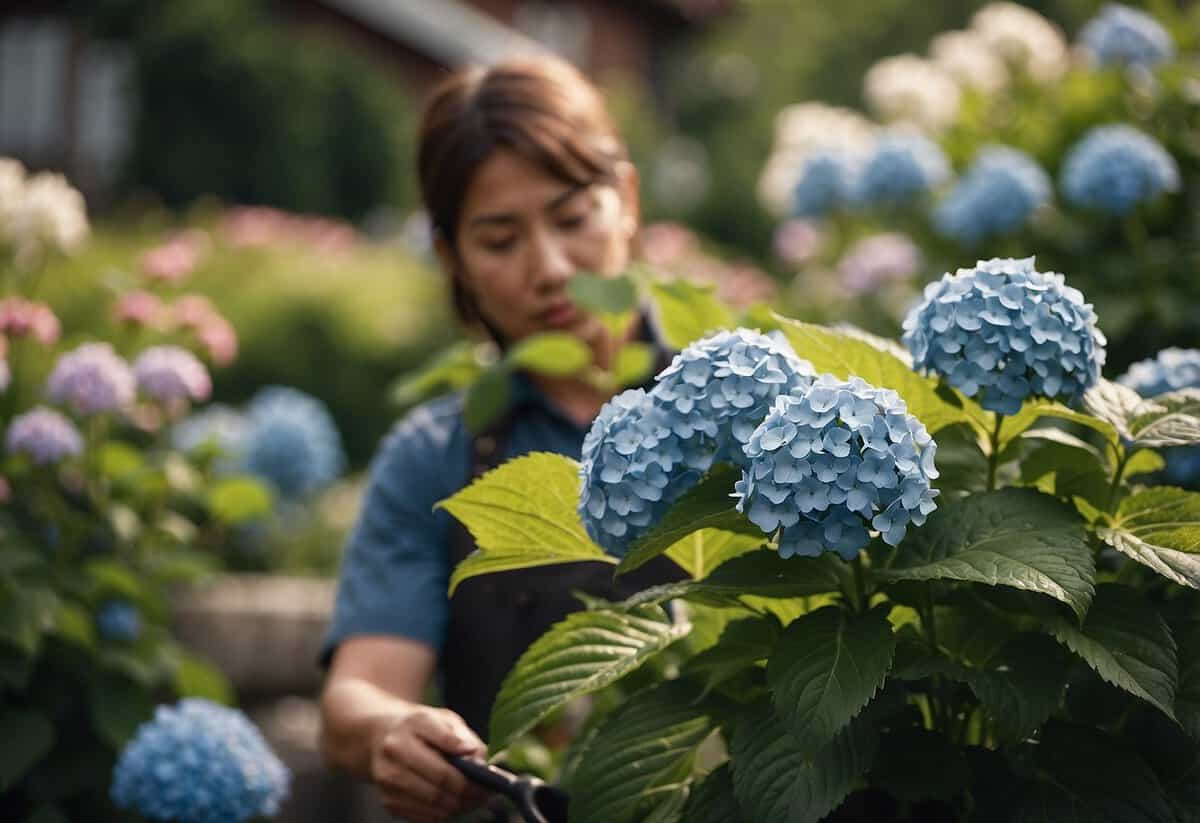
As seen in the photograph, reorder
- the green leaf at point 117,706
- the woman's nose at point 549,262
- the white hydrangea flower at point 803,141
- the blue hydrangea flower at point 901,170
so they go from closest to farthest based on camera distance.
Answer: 1. the woman's nose at point 549,262
2. the green leaf at point 117,706
3. the blue hydrangea flower at point 901,170
4. the white hydrangea flower at point 803,141

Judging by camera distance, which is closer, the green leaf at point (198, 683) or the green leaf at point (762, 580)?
the green leaf at point (762, 580)

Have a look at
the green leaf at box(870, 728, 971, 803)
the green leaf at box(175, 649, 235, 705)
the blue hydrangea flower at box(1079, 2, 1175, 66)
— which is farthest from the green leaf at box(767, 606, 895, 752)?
the blue hydrangea flower at box(1079, 2, 1175, 66)

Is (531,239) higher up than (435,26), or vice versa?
(531,239)

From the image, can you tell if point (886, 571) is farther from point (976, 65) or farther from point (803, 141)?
point (803, 141)

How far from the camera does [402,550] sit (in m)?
2.03

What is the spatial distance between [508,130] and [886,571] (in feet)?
3.79

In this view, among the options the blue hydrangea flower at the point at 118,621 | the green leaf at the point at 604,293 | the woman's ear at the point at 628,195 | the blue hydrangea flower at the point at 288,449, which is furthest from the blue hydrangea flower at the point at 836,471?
the blue hydrangea flower at the point at 288,449

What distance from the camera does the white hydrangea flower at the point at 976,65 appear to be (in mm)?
3529

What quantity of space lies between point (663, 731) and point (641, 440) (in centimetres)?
29

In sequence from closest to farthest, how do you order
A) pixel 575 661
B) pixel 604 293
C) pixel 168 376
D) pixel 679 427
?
1. pixel 679 427
2. pixel 575 661
3. pixel 604 293
4. pixel 168 376

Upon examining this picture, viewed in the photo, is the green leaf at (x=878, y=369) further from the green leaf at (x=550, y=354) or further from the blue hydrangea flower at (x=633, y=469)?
the green leaf at (x=550, y=354)

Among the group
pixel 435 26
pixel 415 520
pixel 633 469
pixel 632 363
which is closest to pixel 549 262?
pixel 632 363

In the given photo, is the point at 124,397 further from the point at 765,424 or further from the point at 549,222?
the point at 765,424

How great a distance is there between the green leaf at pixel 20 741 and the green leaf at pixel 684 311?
4.31 feet
